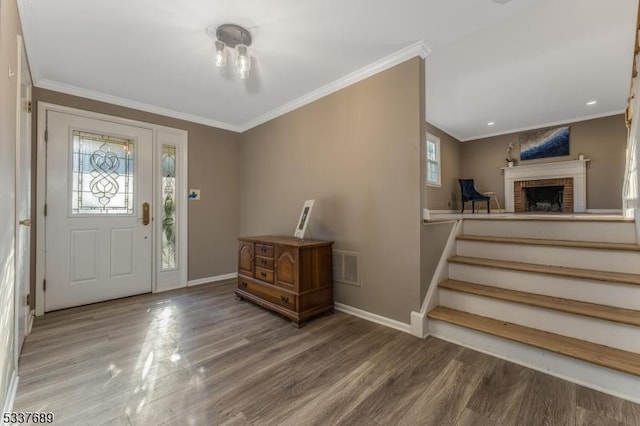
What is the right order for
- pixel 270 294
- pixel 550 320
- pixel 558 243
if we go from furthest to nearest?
pixel 270 294 < pixel 558 243 < pixel 550 320

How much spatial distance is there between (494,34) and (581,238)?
2139 millimetres

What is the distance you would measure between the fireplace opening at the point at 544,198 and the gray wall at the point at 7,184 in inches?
332

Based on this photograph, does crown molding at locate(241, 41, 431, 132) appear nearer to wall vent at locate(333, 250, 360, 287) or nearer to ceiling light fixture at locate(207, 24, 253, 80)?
ceiling light fixture at locate(207, 24, 253, 80)

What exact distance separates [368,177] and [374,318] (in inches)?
55.9

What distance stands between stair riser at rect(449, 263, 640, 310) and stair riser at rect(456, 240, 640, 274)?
281mm

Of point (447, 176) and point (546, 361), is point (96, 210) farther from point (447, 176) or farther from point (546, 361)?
point (447, 176)

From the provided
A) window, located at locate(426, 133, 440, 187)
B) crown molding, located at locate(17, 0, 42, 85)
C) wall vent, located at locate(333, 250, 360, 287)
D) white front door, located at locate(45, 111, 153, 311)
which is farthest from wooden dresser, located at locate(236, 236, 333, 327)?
window, located at locate(426, 133, 440, 187)

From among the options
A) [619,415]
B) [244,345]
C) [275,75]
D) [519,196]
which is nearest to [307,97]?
[275,75]

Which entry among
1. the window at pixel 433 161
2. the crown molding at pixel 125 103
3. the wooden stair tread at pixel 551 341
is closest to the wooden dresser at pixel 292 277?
the wooden stair tread at pixel 551 341

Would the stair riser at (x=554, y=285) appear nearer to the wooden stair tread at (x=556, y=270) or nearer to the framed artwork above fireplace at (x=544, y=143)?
the wooden stair tread at (x=556, y=270)

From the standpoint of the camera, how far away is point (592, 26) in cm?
254

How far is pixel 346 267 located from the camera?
2914 mm

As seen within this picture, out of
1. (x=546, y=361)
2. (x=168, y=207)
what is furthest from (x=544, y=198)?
(x=168, y=207)

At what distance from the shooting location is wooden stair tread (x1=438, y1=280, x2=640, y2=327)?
1.79m
